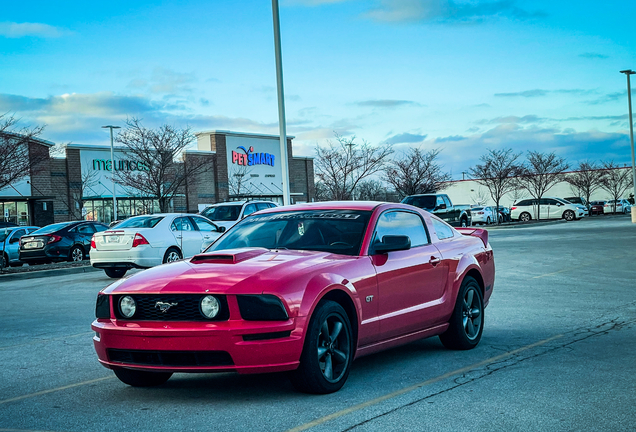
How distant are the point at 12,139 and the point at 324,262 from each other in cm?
2600

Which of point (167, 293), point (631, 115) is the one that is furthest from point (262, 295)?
point (631, 115)

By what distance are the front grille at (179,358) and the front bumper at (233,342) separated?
0.01 metres

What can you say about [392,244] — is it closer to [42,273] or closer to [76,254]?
[42,273]

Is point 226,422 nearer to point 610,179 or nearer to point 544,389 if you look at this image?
point 544,389

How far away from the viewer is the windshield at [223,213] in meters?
24.9

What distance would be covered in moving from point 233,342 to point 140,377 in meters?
1.17

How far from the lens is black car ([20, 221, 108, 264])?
23703 mm

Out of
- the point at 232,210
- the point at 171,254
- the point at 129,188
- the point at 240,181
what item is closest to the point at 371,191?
the point at 240,181

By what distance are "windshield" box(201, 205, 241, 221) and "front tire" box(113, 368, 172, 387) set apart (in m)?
18.9

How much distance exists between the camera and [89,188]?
5322cm

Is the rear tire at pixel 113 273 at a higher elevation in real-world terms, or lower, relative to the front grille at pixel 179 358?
lower

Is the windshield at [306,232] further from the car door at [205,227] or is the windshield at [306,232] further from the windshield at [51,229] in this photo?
the windshield at [51,229]

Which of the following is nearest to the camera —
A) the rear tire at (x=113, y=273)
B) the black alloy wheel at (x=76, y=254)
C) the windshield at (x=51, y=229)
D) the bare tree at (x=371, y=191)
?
the rear tire at (x=113, y=273)

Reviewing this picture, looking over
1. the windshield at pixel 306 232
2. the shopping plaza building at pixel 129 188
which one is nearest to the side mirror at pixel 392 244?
the windshield at pixel 306 232
